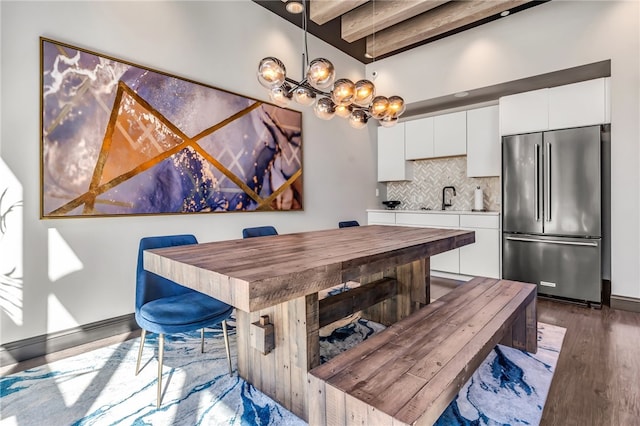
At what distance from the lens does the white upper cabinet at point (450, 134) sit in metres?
4.61

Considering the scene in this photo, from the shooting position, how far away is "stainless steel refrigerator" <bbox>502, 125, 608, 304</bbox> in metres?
3.48

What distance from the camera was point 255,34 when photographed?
3.77 m

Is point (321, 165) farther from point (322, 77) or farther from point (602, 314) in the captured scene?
point (602, 314)

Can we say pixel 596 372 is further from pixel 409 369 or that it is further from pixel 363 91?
pixel 363 91

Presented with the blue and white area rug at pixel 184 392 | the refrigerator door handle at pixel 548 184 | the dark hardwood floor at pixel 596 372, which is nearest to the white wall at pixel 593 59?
the refrigerator door handle at pixel 548 184

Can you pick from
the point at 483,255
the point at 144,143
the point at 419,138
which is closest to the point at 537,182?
the point at 483,255

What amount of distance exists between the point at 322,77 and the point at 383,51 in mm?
3029

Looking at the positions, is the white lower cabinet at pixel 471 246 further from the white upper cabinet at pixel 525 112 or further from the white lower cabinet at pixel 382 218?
the white upper cabinet at pixel 525 112

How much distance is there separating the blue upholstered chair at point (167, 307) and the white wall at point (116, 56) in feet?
2.90

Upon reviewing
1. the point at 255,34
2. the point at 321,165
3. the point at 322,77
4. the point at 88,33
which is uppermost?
the point at 255,34

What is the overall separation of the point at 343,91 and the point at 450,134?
2851mm

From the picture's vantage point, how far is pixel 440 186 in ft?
17.0

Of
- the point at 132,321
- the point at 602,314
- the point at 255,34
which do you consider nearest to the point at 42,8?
the point at 255,34

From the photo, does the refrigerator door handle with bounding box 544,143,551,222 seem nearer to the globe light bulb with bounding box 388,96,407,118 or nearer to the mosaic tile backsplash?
the mosaic tile backsplash
